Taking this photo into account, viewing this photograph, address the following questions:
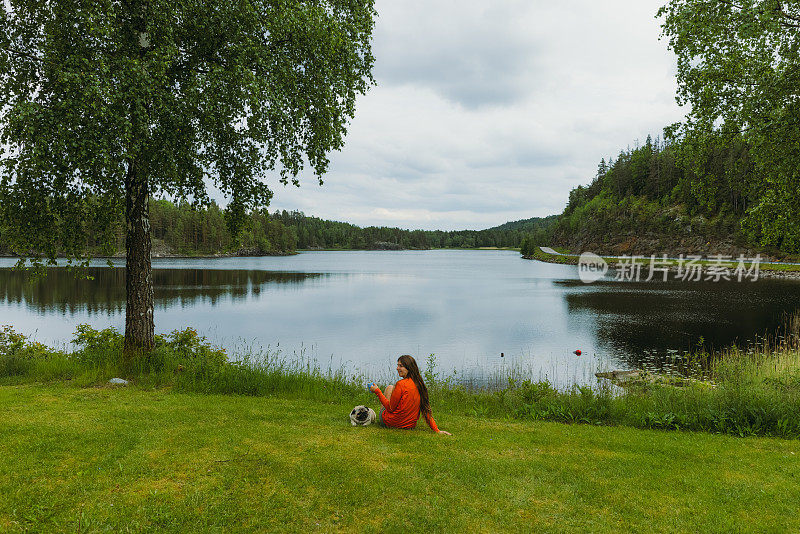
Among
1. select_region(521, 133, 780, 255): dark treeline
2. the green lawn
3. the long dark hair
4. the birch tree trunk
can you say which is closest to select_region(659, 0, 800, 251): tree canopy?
the green lawn

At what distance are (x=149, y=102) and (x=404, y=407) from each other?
27.4 ft

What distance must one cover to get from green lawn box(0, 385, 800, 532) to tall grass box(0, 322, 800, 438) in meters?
0.97

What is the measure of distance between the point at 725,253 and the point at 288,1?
389 feet

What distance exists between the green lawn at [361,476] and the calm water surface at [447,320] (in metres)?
7.80

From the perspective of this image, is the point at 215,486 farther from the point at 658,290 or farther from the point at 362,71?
the point at 658,290

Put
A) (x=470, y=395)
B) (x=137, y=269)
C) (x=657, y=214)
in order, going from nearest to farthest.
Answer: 1. (x=137, y=269)
2. (x=470, y=395)
3. (x=657, y=214)

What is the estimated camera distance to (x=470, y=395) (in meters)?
11.8

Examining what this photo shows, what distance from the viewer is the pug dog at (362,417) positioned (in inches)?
308

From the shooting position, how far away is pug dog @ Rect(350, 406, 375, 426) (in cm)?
782

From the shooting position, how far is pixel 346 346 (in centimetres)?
2478

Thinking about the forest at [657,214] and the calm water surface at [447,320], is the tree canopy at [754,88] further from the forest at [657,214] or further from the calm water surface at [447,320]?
the forest at [657,214]

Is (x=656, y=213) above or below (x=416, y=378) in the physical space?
above

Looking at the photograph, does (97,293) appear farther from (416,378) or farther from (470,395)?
(416,378)

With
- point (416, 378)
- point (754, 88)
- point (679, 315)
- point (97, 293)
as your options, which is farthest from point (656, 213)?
point (416, 378)
